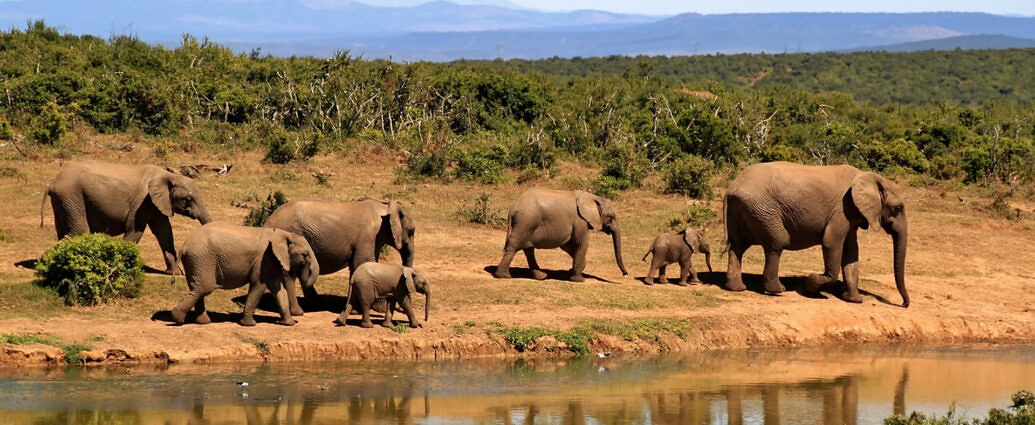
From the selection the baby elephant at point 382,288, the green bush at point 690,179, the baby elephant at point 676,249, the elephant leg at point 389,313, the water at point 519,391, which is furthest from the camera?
the green bush at point 690,179

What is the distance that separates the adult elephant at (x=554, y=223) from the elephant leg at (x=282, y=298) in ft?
13.8

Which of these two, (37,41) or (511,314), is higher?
(37,41)

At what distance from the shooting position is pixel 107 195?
18750 mm

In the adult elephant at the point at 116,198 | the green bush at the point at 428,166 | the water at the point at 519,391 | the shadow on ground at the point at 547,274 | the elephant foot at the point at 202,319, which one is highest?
the adult elephant at the point at 116,198

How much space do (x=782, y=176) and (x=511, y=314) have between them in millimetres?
4781

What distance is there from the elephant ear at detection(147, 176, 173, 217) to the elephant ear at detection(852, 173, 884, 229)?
9904 millimetres

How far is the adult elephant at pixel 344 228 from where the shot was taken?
57.4ft

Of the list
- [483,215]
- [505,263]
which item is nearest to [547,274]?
[505,263]

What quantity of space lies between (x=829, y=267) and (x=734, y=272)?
143 cm

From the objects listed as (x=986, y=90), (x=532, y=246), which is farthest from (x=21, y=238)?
(x=986, y=90)

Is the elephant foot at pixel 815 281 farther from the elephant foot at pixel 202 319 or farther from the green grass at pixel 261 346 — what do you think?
the elephant foot at pixel 202 319

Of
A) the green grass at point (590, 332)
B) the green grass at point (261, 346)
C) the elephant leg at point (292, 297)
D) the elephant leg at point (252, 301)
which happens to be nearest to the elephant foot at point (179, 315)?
the elephant leg at point (252, 301)

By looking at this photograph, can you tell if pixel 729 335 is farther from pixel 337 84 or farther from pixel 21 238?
pixel 337 84

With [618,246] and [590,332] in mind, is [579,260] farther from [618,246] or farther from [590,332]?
[590,332]
